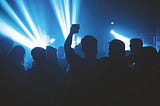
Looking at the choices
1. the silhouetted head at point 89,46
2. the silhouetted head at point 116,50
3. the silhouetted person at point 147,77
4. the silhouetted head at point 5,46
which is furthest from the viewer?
the silhouetted head at point 5,46

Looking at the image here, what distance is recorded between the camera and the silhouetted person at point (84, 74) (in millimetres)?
3234

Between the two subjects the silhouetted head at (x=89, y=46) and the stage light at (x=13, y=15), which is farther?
the stage light at (x=13, y=15)

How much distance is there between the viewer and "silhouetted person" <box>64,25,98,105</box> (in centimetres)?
323

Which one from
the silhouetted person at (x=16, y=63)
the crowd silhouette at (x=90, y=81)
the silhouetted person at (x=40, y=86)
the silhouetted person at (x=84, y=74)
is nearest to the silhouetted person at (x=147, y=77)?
the crowd silhouette at (x=90, y=81)

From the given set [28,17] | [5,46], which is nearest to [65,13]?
[28,17]

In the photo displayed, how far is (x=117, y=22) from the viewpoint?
44.9 feet

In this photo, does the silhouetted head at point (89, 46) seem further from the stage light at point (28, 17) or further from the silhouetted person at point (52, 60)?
the stage light at point (28, 17)

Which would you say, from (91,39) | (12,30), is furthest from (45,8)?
(91,39)

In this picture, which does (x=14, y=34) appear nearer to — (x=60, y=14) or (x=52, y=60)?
(x=60, y=14)

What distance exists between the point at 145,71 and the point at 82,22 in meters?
10.6

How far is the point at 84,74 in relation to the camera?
11.0ft

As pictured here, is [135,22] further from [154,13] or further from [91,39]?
[91,39]

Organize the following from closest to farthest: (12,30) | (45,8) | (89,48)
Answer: (89,48), (12,30), (45,8)

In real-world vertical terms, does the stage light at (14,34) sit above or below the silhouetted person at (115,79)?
above
